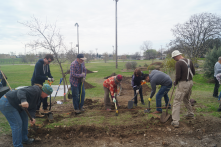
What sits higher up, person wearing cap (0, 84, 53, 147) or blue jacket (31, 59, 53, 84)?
blue jacket (31, 59, 53, 84)

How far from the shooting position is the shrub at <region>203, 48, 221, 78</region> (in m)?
10.6

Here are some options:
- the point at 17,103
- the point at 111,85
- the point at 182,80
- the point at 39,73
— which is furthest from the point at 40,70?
the point at 182,80

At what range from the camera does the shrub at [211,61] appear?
34.8ft

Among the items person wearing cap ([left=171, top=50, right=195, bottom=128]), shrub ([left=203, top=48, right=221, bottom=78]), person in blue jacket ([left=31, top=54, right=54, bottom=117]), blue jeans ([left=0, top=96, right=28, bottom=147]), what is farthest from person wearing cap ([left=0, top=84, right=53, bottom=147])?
shrub ([left=203, top=48, right=221, bottom=78])

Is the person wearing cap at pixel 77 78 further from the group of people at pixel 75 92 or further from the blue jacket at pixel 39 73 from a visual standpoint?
the blue jacket at pixel 39 73

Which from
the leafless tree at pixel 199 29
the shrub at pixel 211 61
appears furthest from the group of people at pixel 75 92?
the leafless tree at pixel 199 29

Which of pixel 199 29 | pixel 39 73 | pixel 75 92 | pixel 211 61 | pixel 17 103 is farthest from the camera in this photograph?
pixel 199 29

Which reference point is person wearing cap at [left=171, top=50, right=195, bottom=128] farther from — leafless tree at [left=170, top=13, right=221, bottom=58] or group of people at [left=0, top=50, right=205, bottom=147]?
leafless tree at [left=170, top=13, right=221, bottom=58]

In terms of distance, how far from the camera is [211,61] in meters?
10.8

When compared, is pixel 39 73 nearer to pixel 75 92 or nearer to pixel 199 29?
pixel 75 92

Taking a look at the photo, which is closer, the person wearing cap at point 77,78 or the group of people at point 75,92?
the group of people at point 75,92

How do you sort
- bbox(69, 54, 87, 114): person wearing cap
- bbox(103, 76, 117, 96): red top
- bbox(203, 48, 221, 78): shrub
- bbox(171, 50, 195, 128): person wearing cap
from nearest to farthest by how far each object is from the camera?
1. bbox(171, 50, 195, 128): person wearing cap
2. bbox(69, 54, 87, 114): person wearing cap
3. bbox(103, 76, 117, 96): red top
4. bbox(203, 48, 221, 78): shrub

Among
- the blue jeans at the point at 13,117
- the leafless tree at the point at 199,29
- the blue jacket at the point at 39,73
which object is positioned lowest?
the blue jeans at the point at 13,117

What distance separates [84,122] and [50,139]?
3.57 ft
